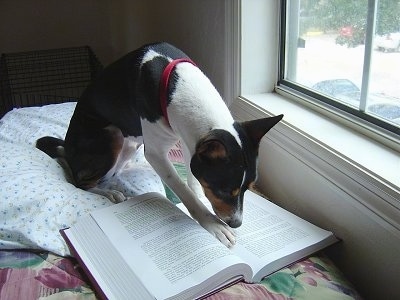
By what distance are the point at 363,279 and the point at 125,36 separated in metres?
2.28

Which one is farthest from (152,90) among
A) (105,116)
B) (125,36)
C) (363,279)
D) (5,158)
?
(125,36)

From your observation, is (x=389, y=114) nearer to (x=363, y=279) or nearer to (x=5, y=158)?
(x=363, y=279)

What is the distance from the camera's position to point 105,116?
1.35 meters

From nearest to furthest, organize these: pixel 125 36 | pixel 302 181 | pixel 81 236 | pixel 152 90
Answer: pixel 81 236 < pixel 152 90 < pixel 302 181 < pixel 125 36

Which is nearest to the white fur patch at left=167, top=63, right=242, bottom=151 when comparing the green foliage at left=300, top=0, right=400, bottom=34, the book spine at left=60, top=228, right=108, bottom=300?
the book spine at left=60, top=228, right=108, bottom=300

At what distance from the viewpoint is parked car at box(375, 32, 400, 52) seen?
3.51 feet

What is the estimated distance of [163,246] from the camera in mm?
942

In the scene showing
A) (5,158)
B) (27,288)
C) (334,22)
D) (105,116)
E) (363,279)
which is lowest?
(363,279)

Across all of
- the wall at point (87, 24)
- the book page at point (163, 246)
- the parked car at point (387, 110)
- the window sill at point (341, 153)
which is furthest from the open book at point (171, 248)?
the wall at point (87, 24)

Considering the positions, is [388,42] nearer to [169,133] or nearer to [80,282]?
[169,133]

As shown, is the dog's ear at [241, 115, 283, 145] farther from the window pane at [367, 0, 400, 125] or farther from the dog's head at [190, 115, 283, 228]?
the window pane at [367, 0, 400, 125]

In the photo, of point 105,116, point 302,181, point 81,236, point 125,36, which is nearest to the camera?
point 81,236

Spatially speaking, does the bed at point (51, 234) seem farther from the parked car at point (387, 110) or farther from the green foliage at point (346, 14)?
the green foliage at point (346, 14)

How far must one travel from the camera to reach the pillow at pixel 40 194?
105cm
